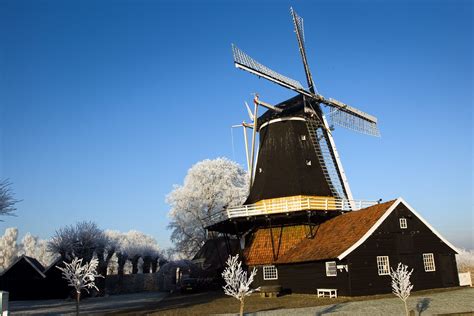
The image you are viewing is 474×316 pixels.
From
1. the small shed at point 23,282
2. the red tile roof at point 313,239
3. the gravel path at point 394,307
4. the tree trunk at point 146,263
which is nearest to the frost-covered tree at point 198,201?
the tree trunk at point 146,263

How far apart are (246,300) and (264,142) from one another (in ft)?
38.1

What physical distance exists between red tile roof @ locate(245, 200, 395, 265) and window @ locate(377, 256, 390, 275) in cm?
188

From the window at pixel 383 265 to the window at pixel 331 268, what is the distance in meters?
2.40

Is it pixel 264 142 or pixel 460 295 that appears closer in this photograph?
pixel 460 295

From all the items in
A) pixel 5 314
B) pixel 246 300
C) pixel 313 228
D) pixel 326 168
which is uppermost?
pixel 326 168

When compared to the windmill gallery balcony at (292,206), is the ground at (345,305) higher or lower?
lower

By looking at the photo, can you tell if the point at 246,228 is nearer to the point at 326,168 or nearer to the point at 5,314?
the point at 326,168

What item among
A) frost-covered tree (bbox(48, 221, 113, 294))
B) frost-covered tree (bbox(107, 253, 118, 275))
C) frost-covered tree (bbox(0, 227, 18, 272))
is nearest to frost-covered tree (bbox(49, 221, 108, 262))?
frost-covered tree (bbox(48, 221, 113, 294))

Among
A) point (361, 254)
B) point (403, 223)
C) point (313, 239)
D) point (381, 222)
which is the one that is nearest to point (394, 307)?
point (361, 254)

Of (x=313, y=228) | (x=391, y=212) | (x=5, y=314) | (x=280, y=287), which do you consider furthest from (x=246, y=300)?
(x=5, y=314)

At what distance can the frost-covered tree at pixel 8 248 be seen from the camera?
83688 mm

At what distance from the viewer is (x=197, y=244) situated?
46.6m

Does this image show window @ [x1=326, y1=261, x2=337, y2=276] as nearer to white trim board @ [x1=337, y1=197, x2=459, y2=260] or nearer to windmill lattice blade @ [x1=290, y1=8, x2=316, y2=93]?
white trim board @ [x1=337, y1=197, x2=459, y2=260]

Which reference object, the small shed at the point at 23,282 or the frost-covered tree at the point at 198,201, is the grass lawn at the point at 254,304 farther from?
the frost-covered tree at the point at 198,201
